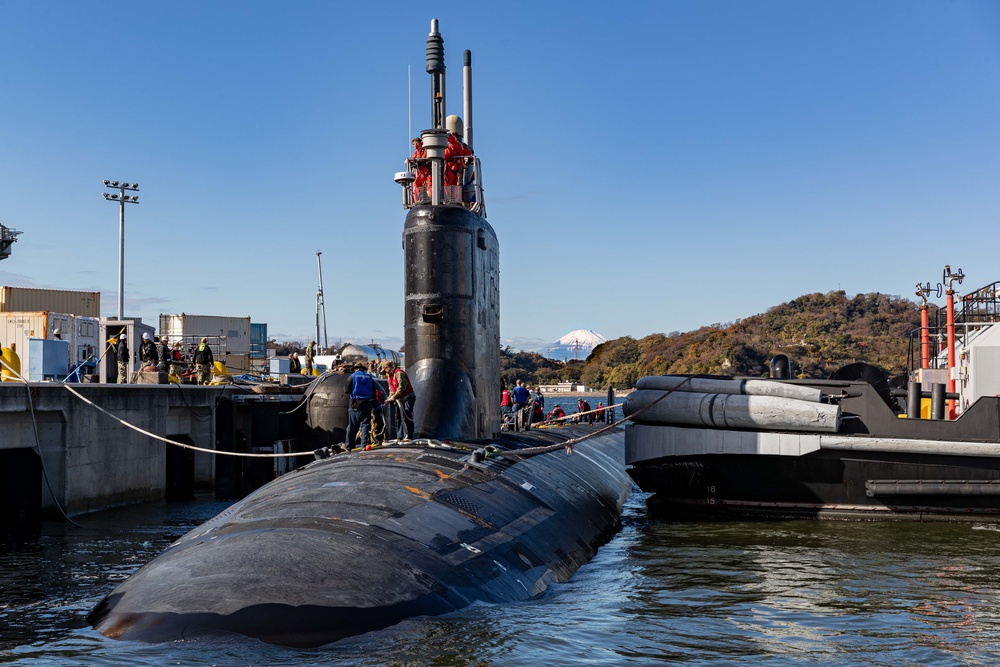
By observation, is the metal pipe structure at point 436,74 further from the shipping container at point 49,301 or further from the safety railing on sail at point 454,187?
the shipping container at point 49,301

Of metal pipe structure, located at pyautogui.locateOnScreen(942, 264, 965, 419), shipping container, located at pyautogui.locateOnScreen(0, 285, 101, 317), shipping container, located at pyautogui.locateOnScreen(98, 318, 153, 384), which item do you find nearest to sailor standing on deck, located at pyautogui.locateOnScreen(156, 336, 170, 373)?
shipping container, located at pyautogui.locateOnScreen(98, 318, 153, 384)

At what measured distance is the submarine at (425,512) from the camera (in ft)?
23.7

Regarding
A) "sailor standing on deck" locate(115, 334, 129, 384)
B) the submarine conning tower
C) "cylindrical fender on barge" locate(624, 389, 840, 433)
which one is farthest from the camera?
"sailor standing on deck" locate(115, 334, 129, 384)

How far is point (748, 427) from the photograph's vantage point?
17859mm

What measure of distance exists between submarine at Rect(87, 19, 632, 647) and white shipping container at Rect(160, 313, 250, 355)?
39.4m

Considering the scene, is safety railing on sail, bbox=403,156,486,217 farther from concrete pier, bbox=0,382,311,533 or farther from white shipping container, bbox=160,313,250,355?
white shipping container, bbox=160,313,250,355

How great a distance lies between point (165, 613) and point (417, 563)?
224 cm

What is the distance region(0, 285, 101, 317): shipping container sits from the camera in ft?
140

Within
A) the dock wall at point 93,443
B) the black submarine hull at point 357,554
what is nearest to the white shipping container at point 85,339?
the dock wall at point 93,443

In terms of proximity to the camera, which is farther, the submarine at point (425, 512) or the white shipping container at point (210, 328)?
the white shipping container at point (210, 328)

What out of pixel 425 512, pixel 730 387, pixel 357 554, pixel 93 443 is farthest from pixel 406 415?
pixel 93 443

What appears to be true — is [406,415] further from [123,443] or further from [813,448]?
[123,443]

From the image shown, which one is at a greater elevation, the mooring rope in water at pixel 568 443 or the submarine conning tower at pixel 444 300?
the submarine conning tower at pixel 444 300

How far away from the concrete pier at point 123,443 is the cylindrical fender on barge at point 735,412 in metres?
10.8
